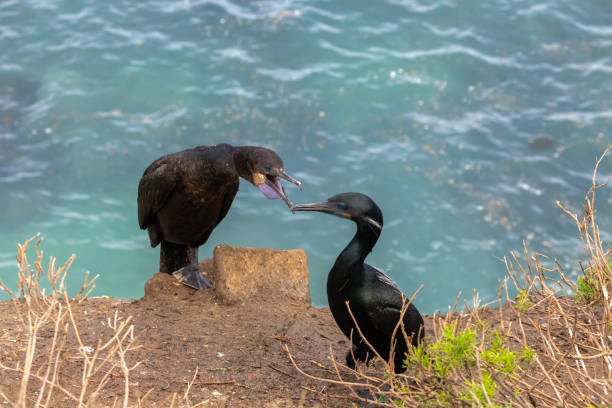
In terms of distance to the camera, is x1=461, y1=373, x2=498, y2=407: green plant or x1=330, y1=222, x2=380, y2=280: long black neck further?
x1=330, y1=222, x2=380, y2=280: long black neck

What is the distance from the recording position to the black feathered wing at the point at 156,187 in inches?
191

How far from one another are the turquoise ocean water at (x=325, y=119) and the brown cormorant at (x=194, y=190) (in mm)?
4131

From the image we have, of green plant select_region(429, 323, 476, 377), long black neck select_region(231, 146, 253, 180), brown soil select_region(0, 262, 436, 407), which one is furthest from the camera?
long black neck select_region(231, 146, 253, 180)

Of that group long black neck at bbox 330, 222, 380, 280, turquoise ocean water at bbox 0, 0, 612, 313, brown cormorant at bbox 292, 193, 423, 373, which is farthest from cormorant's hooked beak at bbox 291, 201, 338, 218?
turquoise ocean water at bbox 0, 0, 612, 313

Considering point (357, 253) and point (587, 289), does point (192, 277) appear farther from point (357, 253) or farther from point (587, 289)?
point (587, 289)

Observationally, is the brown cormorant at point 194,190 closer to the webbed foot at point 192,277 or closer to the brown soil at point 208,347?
the webbed foot at point 192,277

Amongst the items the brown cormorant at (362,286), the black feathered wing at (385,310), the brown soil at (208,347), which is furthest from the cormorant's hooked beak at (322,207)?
the brown soil at (208,347)

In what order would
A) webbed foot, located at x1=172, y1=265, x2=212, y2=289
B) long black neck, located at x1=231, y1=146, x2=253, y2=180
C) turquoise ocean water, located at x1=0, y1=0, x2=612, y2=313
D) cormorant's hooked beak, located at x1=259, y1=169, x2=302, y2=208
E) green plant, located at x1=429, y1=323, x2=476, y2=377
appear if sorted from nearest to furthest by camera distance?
green plant, located at x1=429, y1=323, x2=476, y2=377 < cormorant's hooked beak, located at x1=259, y1=169, x2=302, y2=208 < long black neck, located at x1=231, y1=146, x2=253, y2=180 < webbed foot, located at x1=172, y1=265, x2=212, y2=289 < turquoise ocean water, located at x1=0, y1=0, x2=612, y2=313

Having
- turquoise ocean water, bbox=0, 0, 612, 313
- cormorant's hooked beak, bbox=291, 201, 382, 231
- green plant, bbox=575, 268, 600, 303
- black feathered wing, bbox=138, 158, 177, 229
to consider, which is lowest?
turquoise ocean water, bbox=0, 0, 612, 313

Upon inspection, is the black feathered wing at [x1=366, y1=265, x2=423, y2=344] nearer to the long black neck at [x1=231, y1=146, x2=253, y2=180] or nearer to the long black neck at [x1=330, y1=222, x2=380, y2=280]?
the long black neck at [x1=330, y1=222, x2=380, y2=280]

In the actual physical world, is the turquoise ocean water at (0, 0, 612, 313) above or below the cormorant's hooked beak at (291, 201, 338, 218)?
below

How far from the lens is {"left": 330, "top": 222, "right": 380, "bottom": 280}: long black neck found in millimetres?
3686

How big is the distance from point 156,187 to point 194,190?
337mm

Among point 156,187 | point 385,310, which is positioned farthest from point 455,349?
point 156,187
